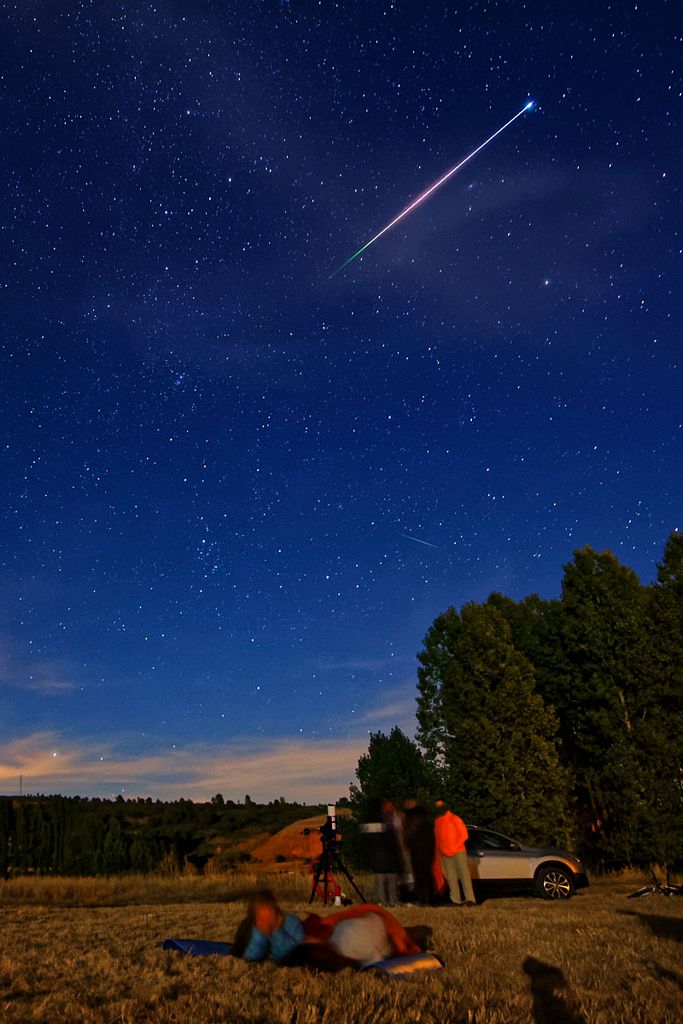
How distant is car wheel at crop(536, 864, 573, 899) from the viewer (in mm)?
16297

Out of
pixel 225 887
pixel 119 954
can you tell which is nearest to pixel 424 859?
pixel 225 887

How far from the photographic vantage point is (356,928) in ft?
25.4

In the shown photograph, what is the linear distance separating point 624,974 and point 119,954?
17.3ft

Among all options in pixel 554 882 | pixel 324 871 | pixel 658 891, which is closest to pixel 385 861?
pixel 324 871

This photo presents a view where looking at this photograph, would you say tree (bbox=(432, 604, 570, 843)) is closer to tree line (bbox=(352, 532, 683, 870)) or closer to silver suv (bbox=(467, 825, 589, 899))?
tree line (bbox=(352, 532, 683, 870))

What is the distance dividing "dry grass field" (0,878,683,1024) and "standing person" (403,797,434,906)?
2985 millimetres

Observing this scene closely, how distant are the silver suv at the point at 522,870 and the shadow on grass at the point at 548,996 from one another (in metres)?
8.56

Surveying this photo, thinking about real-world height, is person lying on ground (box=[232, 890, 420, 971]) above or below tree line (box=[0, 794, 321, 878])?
below

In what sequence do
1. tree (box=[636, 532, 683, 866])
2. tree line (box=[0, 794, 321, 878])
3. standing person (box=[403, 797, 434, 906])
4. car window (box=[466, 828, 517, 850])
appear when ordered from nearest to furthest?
standing person (box=[403, 797, 434, 906])
car window (box=[466, 828, 517, 850])
tree (box=[636, 532, 683, 866])
tree line (box=[0, 794, 321, 878])

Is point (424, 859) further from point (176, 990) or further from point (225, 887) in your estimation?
point (176, 990)

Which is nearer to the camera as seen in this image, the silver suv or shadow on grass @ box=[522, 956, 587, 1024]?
shadow on grass @ box=[522, 956, 587, 1024]

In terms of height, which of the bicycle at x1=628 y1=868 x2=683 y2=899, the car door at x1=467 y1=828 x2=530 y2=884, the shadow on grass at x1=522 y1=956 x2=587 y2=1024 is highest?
the car door at x1=467 y1=828 x2=530 y2=884

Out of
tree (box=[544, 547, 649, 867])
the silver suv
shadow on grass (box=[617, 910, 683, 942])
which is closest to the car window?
the silver suv

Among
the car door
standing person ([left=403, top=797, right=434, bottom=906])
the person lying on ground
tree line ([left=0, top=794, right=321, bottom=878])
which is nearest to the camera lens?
the person lying on ground
